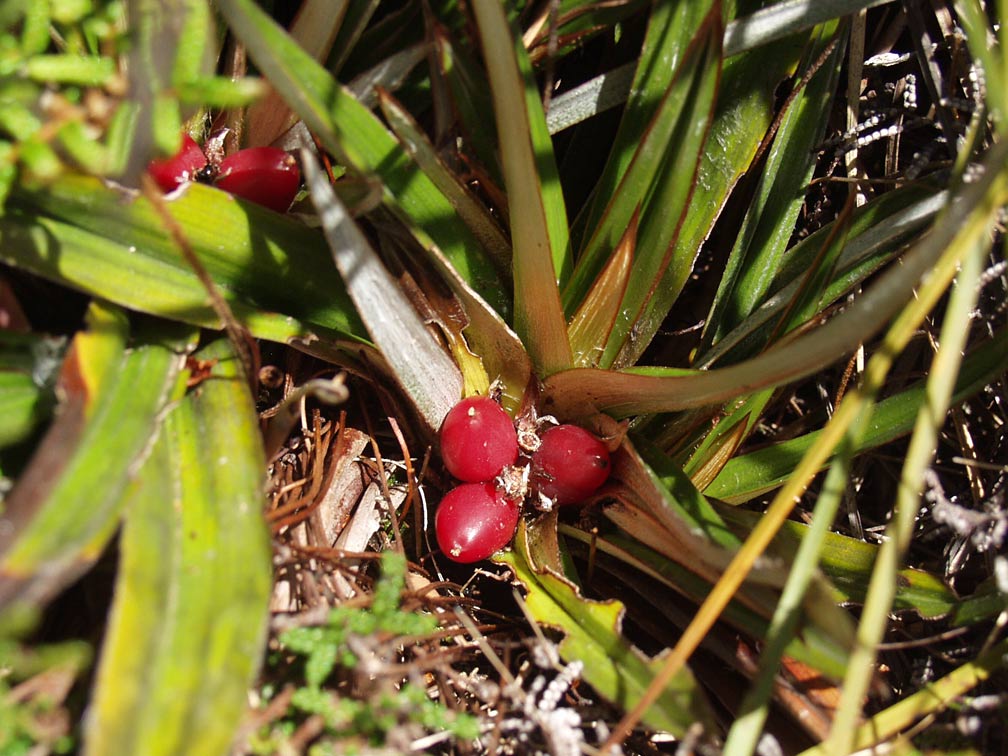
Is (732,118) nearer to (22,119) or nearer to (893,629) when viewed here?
(893,629)

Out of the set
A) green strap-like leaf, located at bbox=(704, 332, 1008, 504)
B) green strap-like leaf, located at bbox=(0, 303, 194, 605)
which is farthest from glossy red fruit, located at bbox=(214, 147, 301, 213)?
green strap-like leaf, located at bbox=(704, 332, 1008, 504)

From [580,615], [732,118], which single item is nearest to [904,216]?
[732,118]

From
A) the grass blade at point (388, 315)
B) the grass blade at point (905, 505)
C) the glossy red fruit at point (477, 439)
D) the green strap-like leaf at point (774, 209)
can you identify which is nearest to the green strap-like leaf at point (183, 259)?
the grass blade at point (388, 315)

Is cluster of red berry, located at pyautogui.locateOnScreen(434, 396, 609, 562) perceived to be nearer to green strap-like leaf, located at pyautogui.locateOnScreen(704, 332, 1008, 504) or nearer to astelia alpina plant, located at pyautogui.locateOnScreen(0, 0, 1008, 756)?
astelia alpina plant, located at pyautogui.locateOnScreen(0, 0, 1008, 756)

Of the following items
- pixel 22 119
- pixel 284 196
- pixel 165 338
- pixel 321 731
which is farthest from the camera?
pixel 284 196

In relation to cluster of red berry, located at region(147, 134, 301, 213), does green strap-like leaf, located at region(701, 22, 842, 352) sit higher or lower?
lower

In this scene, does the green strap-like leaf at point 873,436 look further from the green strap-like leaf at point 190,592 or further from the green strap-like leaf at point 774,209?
the green strap-like leaf at point 190,592

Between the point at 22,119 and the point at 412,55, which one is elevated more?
the point at 22,119
